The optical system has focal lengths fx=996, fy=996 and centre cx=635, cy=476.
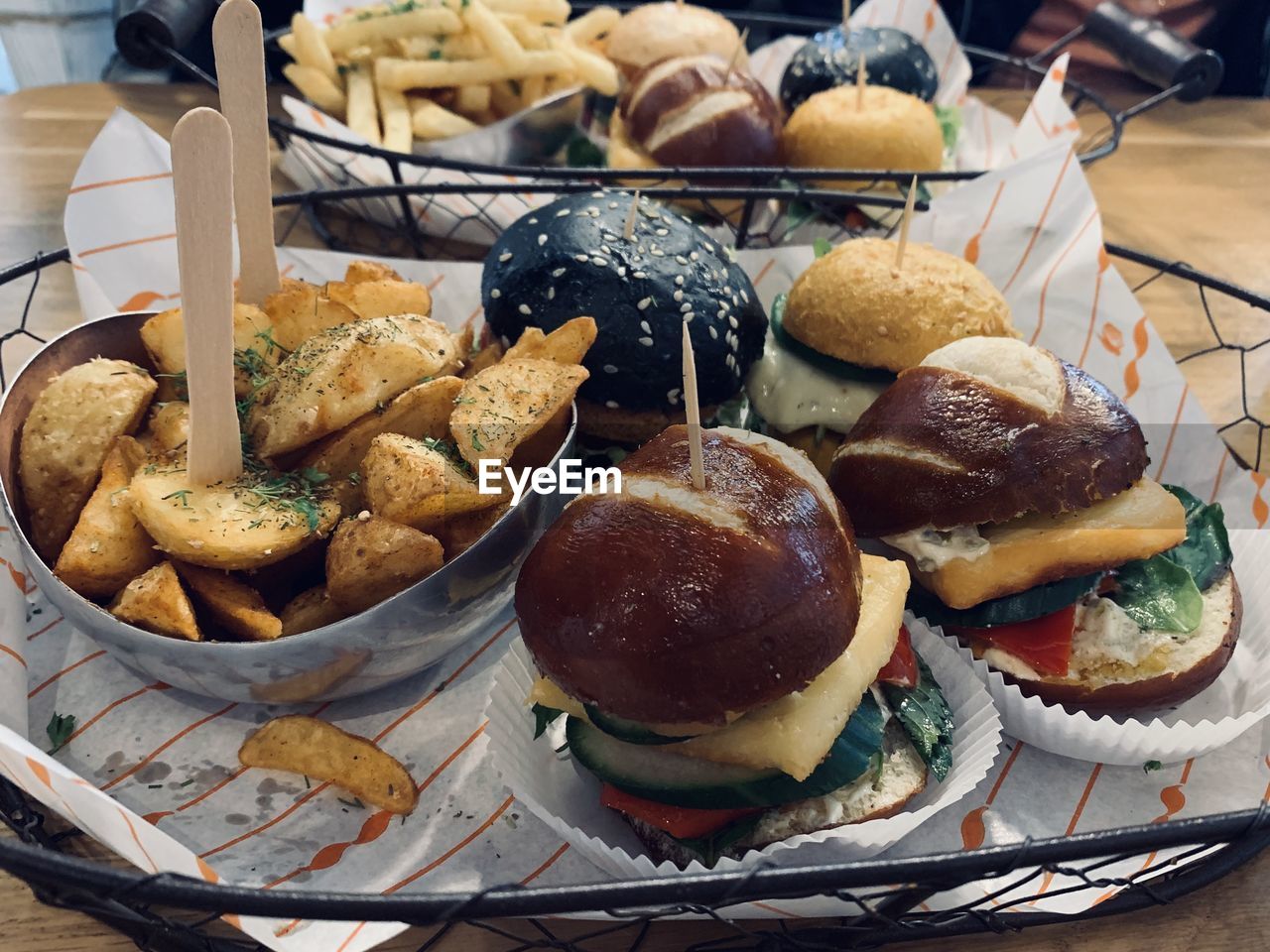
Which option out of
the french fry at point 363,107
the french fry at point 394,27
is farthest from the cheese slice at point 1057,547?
the french fry at point 394,27

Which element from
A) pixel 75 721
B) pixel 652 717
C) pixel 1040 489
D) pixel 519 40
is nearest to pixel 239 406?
pixel 75 721

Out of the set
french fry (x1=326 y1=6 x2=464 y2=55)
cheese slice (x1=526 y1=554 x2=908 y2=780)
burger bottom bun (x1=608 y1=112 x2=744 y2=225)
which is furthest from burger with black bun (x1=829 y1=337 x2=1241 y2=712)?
french fry (x1=326 y1=6 x2=464 y2=55)

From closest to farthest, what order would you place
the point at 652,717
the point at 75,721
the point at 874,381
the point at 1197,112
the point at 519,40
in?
the point at 652,717
the point at 75,721
the point at 874,381
the point at 519,40
the point at 1197,112

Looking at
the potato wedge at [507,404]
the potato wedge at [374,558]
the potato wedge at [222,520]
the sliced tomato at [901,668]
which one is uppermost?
the potato wedge at [507,404]

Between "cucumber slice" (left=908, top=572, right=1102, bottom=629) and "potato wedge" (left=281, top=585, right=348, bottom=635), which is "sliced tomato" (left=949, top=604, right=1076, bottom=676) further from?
"potato wedge" (left=281, top=585, right=348, bottom=635)

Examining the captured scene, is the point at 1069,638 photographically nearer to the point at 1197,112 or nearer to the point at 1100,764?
the point at 1100,764

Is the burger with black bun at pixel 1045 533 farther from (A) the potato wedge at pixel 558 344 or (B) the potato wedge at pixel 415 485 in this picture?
(B) the potato wedge at pixel 415 485

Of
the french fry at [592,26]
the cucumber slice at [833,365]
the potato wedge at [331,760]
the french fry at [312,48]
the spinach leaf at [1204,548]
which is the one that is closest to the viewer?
the potato wedge at [331,760]
